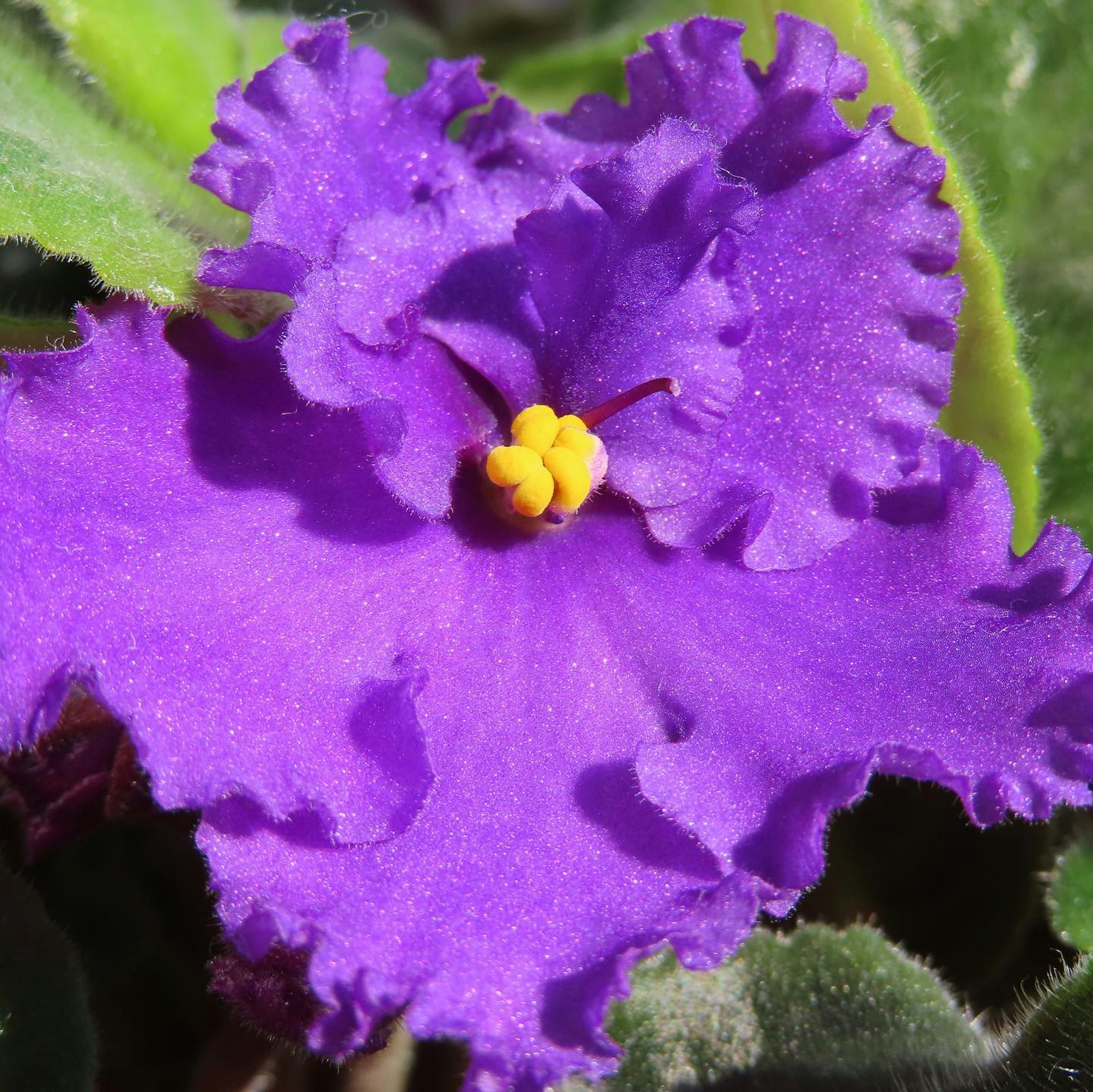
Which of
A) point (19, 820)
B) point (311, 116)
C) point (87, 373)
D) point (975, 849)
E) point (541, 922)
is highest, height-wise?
point (311, 116)

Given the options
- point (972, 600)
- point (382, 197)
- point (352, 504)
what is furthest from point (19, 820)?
point (972, 600)

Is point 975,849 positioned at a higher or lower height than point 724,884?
lower

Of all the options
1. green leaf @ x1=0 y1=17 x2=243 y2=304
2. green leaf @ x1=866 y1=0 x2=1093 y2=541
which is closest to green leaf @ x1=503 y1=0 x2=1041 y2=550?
green leaf @ x1=866 y1=0 x2=1093 y2=541

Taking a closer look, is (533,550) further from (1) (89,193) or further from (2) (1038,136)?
(2) (1038,136)

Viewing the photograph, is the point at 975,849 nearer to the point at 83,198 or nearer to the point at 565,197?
the point at 565,197

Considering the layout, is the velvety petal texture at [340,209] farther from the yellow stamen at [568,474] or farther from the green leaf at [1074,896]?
the green leaf at [1074,896]

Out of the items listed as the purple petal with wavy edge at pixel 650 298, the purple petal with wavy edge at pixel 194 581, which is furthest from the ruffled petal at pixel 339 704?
the purple petal with wavy edge at pixel 650 298
